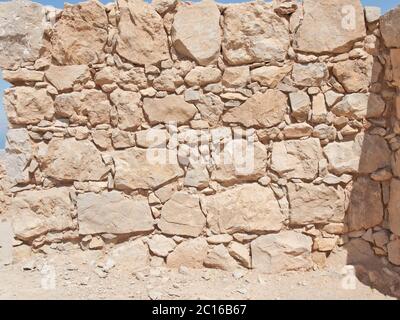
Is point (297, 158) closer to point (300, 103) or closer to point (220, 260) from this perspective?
point (300, 103)

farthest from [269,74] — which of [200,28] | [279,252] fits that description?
[279,252]

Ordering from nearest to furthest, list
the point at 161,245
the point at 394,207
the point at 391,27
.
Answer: the point at 391,27 < the point at 394,207 < the point at 161,245

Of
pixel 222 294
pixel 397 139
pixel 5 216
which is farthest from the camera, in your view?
pixel 5 216

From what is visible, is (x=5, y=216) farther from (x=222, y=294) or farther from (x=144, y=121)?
(x=222, y=294)

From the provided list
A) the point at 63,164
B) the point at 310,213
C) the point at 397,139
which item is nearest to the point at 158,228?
the point at 63,164

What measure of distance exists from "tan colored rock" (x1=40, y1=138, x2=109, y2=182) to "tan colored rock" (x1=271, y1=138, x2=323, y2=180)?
1.30 m

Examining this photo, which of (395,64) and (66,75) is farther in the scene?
(66,75)

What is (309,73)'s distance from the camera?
2.63 m

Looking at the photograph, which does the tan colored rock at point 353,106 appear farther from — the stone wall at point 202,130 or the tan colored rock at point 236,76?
the tan colored rock at point 236,76

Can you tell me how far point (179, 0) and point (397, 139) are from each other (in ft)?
6.25

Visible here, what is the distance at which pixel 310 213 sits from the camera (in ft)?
8.80

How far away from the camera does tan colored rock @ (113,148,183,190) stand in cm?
266

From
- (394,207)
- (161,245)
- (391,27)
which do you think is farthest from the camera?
(161,245)

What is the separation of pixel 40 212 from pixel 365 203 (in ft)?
8.09
